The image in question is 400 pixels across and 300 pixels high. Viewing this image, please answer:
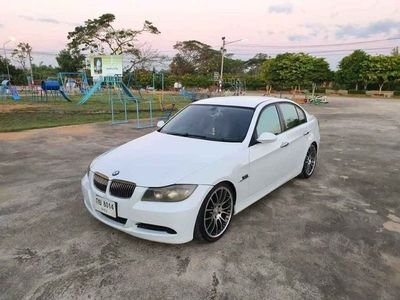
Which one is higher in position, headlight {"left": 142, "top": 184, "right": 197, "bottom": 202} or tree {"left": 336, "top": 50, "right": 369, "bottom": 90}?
tree {"left": 336, "top": 50, "right": 369, "bottom": 90}

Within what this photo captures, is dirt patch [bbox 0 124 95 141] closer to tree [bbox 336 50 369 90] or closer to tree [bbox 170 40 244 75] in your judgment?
→ tree [bbox 336 50 369 90]

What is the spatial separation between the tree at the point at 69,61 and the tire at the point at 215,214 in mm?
51989

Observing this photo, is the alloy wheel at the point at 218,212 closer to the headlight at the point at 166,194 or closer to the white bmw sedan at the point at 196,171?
the white bmw sedan at the point at 196,171

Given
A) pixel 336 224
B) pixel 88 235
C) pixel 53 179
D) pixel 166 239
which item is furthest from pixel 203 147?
pixel 53 179

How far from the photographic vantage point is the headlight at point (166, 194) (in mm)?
3066

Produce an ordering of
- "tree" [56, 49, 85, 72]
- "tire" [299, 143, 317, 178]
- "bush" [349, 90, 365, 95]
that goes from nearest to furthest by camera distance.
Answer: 1. "tire" [299, 143, 317, 178]
2. "bush" [349, 90, 365, 95]
3. "tree" [56, 49, 85, 72]

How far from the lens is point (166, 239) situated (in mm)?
3098

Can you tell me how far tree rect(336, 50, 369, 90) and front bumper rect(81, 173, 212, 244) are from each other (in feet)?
140

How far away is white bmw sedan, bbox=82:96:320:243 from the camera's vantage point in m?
3.09

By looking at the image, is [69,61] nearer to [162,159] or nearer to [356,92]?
[356,92]

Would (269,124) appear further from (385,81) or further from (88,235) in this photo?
(385,81)

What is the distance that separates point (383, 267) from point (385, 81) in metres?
43.2

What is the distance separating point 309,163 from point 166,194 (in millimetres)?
3311

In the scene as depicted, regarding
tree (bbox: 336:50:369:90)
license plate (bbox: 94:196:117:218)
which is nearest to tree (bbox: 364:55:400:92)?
tree (bbox: 336:50:369:90)
